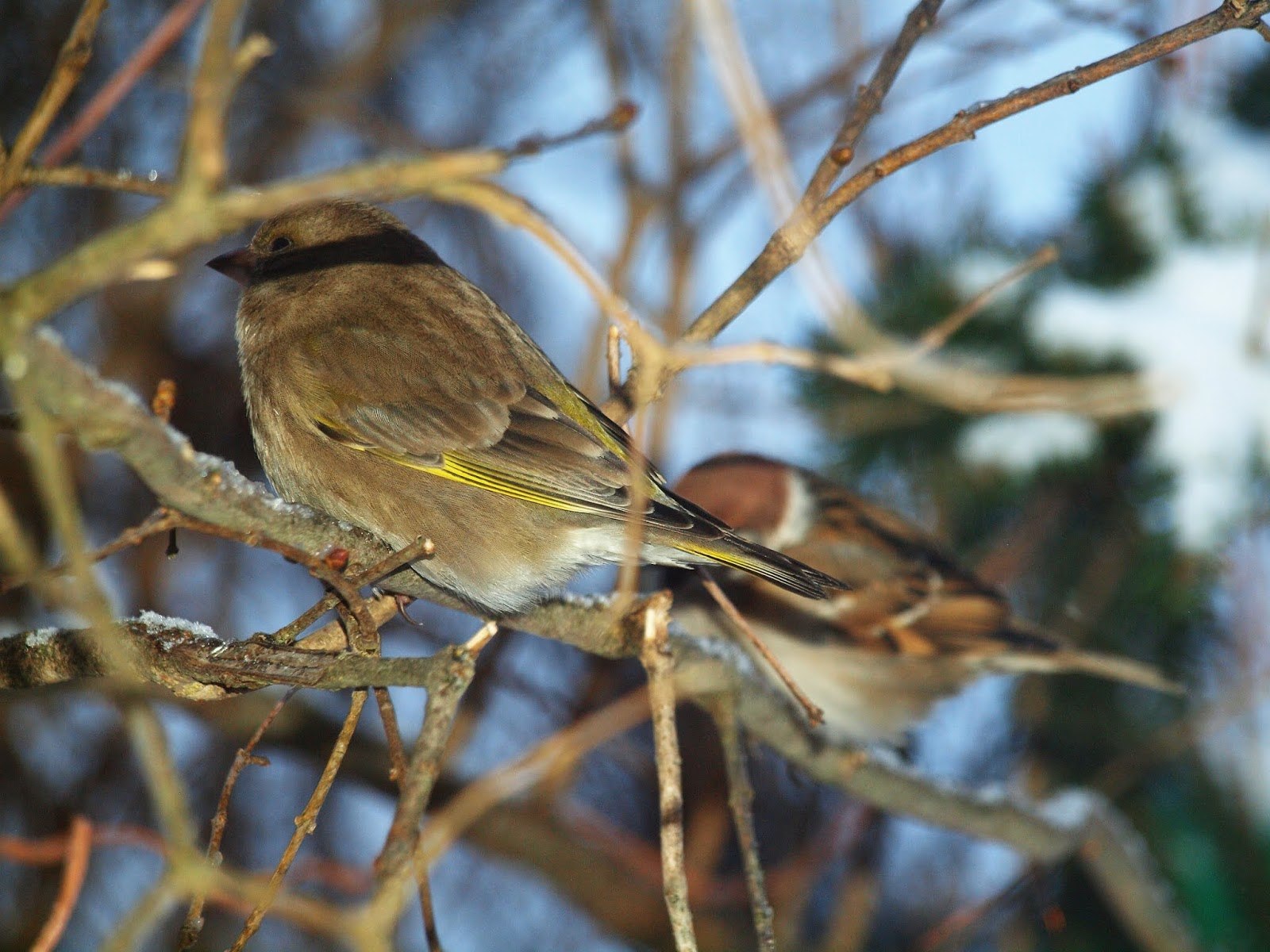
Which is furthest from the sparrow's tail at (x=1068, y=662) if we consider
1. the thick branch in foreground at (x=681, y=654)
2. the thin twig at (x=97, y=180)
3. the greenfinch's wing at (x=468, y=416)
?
the thin twig at (x=97, y=180)

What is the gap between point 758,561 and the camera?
118 inches

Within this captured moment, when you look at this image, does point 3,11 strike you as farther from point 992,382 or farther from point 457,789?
point 992,382

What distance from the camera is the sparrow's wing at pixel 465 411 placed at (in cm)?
318

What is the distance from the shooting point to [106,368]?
17.1 feet

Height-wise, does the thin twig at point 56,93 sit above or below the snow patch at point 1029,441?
below

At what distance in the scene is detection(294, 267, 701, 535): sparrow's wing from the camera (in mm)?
3180

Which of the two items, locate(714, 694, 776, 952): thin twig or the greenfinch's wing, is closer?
locate(714, 694, 776, 952): thin twig

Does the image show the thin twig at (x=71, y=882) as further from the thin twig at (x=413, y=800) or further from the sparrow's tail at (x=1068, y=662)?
the sparrow's tail at (x=1068, y=662)

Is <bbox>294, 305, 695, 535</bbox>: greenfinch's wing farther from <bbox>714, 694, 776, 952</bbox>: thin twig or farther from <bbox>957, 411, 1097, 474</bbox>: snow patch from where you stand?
<bbox>957, 411, 1097, 474</bbox>: snow patch

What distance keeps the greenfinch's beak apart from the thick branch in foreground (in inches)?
58.9

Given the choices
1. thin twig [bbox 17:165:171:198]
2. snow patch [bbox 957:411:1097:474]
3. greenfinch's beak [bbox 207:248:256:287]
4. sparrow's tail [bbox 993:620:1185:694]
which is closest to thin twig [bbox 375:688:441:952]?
thin twig [bbox 17:165:171:198]

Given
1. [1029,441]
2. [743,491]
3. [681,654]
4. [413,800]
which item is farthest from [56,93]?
[1029,441]

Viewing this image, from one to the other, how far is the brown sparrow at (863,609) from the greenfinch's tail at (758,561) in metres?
1.58

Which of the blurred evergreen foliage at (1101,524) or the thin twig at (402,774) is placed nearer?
the thin twig at (402,774)
